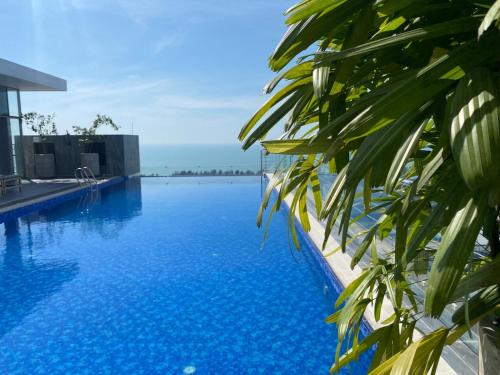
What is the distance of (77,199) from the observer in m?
13.6

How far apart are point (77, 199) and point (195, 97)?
2934 centimetres

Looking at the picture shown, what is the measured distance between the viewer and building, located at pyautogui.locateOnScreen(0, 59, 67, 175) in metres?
14.8

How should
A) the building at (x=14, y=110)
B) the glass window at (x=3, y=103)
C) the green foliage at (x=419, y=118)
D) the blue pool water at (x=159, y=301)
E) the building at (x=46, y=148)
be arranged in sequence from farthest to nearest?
1. the building at (x=46, y=148)
2. the glass window at (x=3, y=103)
3. the building at (x=14, y=110)
4. the blue pool water at (x=159, y=301)
5. the green foliage at (x=419, y=118)

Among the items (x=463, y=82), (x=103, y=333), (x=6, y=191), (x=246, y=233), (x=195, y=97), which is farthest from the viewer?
(x=195, y=97)

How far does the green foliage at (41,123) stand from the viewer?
61.4 ft

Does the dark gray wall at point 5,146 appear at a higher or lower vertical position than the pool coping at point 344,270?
higher

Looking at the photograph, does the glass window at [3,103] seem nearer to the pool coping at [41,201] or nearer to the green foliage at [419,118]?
the pool coping at [41,201]

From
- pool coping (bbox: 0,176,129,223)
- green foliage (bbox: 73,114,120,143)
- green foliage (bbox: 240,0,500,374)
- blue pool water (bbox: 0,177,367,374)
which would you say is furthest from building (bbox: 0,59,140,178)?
green foliage (bbox: 240,0,500,374)

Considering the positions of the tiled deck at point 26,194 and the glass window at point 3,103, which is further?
the glass window at point 3,103

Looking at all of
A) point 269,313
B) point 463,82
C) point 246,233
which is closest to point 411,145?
point 463,82

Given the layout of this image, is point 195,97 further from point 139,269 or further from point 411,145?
point 411,145

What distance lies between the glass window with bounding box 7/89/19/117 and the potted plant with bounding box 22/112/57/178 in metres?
1.80

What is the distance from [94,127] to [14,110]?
4.24 metres

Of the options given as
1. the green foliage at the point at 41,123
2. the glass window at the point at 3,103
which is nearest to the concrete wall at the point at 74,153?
the green foliage at the point at 41,123
